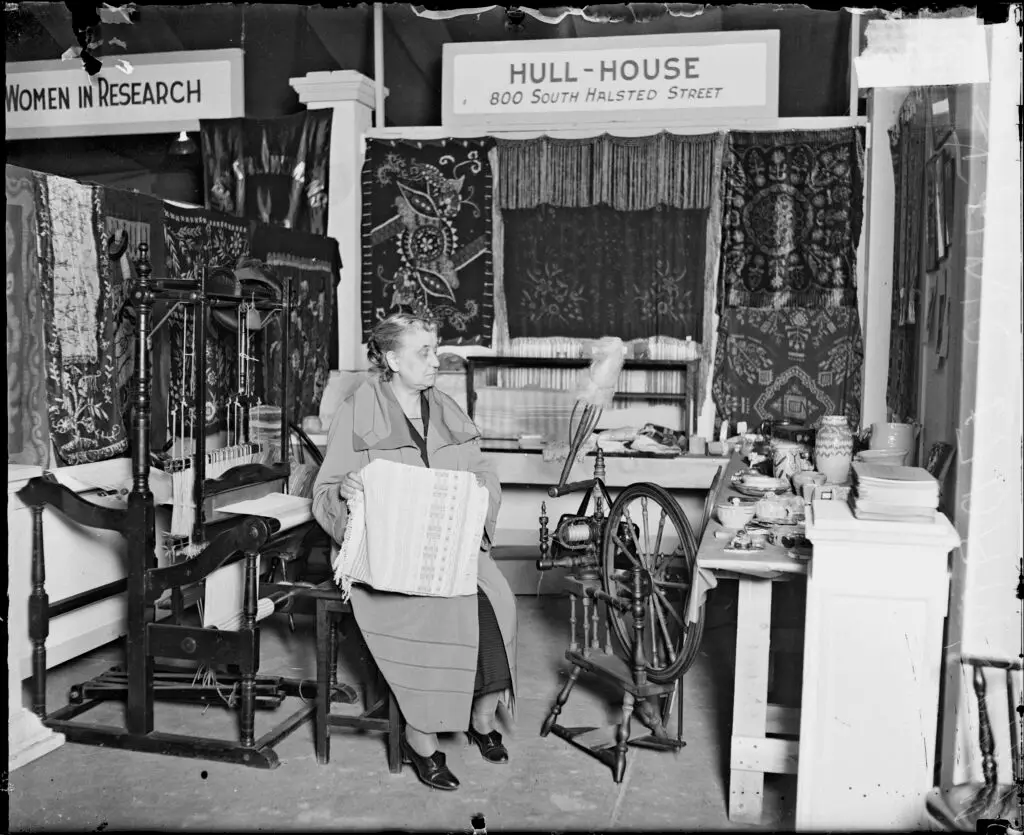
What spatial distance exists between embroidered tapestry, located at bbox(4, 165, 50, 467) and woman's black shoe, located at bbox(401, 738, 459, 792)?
6.21 feet

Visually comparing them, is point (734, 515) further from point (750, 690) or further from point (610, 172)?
point (610, 172)

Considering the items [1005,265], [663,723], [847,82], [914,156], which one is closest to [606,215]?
[847,82]

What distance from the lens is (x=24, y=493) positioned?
3.87 metres

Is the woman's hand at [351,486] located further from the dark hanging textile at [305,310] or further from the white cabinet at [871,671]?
the dark hanging textile at [305,310]

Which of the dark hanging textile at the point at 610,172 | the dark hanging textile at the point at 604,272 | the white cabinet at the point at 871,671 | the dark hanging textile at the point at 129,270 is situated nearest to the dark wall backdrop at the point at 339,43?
the dark hanging textile at the point at 610,172

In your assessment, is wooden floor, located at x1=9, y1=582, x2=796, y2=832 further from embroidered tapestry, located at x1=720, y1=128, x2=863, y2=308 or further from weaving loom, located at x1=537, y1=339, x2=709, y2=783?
embroidered tapestry, located at x1=720, y1=128, x2=863, y2=308

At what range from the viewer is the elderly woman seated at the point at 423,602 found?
142 inches

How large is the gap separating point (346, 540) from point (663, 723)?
1.29 m

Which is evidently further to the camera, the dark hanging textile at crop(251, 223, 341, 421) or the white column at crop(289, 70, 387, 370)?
the white column at crop(289, 70, 387, 370)

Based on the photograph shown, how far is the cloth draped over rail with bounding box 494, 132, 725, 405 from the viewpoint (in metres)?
6.37

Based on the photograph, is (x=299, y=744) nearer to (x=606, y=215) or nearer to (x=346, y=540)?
(x=346, y=540)

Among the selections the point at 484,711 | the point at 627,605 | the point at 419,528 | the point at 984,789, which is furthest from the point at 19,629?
the point at 984,789

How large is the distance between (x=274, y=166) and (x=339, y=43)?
92cm

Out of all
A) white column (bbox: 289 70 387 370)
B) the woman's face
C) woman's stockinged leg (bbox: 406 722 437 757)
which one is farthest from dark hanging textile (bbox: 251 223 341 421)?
woman's stockinged leg (bbox: 406 722 437 757)
